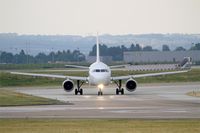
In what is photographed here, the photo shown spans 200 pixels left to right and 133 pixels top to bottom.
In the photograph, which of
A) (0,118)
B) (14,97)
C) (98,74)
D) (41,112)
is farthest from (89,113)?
(98,74)

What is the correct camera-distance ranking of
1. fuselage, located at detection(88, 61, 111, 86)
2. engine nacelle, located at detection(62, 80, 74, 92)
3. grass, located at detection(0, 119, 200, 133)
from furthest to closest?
1. engine nacelle, located at detection(62, 80, 74, 92)
2. fuselage, located at detection(88, 61, 111, 86)
3. grass, located at detection(0, 119, 200, 133)

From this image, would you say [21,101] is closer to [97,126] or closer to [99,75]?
[99,75]

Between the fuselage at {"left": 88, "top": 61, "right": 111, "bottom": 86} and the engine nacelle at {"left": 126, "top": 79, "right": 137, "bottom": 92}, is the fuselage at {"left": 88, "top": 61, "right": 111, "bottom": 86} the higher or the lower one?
the higher one

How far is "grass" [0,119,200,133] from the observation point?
36422 millimetres

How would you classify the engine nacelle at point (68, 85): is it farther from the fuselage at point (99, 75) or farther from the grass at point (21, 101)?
the grass at point (21, 101)

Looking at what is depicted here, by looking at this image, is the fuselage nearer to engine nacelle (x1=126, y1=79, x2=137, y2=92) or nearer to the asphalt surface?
engine nacelle (x1=126, y1=79, x2=137, y2=92)

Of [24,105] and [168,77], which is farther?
[168,77]

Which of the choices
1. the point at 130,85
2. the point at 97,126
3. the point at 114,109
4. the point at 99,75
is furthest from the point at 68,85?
the point at 97,126

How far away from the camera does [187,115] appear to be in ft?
149

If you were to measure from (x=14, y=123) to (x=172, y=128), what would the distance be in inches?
327

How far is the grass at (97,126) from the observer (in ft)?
119

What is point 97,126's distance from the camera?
38.6 m

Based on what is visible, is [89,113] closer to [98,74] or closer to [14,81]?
[98,74]

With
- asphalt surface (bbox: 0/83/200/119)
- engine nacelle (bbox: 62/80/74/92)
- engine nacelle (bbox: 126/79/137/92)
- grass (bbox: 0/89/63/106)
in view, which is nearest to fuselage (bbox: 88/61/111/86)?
engine nacelle (bbox: 62/80/74/92)
